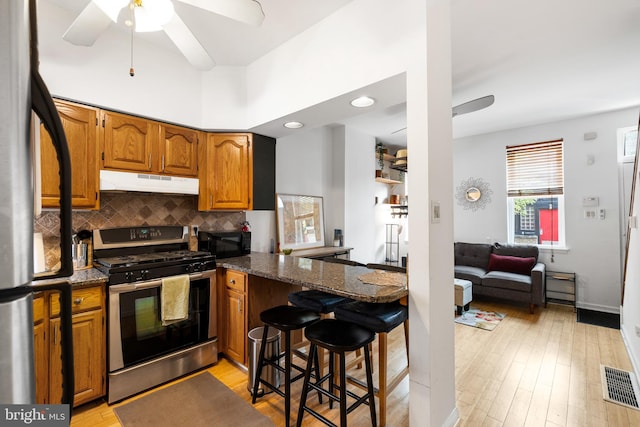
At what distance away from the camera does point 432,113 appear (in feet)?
5.79

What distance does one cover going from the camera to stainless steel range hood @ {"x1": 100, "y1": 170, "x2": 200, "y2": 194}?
2389mm

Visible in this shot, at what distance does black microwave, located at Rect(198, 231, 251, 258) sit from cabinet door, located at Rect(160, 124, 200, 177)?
0.64m

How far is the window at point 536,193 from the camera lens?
4695 millimetres

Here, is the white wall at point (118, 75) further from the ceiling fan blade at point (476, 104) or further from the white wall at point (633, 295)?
the white wall at point (633, 295)

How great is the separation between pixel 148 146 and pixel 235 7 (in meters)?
1.64

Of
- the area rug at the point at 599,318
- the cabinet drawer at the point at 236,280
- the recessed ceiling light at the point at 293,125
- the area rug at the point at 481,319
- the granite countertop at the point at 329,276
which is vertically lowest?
the area rug at the point at 599,318

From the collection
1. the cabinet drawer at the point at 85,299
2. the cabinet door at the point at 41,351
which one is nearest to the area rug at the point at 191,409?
the cabinet door at the point at 41,351

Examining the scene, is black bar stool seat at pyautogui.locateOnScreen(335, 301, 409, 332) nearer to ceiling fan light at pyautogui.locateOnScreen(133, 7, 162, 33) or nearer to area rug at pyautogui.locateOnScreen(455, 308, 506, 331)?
ceiling fan light at pyautogui.locateOnScreen(133, 7, 162, 33)

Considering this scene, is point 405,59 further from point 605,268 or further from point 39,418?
point 605,268

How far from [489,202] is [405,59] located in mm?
4339

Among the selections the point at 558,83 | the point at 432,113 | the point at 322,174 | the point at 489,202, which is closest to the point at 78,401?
the point at 432,113

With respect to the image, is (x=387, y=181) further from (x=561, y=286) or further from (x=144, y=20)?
(x=144, y=20)

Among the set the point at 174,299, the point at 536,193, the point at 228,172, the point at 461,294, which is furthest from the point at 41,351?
the point at 536,193

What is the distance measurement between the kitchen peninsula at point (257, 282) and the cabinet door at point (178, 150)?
96cm
